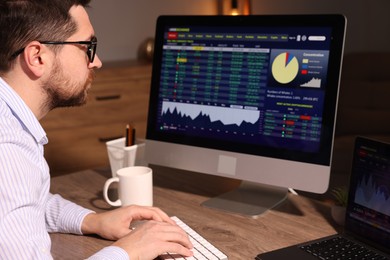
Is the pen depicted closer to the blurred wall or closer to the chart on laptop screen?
the chart on laptop screen

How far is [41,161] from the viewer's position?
1.14m

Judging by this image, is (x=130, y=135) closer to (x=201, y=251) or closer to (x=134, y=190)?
(x=134, y=190)

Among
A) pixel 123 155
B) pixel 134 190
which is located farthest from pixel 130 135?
pixel 134 190

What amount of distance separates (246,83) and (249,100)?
48mm

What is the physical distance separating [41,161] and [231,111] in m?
0.57

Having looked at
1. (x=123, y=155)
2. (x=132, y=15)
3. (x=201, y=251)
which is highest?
(x=132, y=15)

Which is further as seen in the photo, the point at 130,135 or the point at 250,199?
the point at 130,135

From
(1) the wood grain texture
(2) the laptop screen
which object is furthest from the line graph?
(1) the wood grain texture

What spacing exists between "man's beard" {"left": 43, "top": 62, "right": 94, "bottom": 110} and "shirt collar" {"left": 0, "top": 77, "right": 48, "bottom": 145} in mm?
87

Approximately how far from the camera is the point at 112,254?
1081mm

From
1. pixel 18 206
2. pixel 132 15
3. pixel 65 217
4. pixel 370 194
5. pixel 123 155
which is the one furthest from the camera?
pixel 132 15

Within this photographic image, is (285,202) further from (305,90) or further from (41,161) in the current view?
(41,161)

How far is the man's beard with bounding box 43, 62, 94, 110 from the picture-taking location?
1204 millimetres

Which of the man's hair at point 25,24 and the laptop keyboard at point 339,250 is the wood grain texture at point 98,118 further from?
the laptop keyboard at point 339,250
